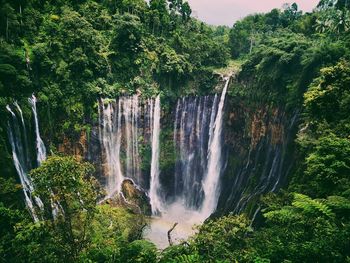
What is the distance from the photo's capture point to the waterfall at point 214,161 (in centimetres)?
2705

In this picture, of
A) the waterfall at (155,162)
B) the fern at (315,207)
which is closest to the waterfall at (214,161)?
the waterfall at (155,162)

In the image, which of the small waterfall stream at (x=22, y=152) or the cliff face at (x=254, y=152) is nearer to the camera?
the small waterfall stream at (x=22, y=152)

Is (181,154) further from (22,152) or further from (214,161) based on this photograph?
(22,152)

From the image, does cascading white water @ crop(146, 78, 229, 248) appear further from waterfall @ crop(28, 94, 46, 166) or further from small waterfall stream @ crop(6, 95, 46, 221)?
small waterfall stream @ crop(6, 95, 46, 221)

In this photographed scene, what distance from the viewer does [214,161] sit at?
2767cm

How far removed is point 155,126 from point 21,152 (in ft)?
35.9

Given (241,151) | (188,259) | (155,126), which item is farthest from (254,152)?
(188,259)

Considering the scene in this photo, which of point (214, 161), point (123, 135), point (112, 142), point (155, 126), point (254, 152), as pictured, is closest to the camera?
point (254, 152)

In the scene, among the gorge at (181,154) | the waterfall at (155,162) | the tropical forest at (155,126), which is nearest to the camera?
the tropical forest at (155,126)

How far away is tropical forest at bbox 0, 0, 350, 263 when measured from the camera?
39.9 feet

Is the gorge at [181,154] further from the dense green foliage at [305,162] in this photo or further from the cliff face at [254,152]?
the dense green foliage at [305,162]

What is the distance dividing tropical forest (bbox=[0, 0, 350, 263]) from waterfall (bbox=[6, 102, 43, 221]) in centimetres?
8

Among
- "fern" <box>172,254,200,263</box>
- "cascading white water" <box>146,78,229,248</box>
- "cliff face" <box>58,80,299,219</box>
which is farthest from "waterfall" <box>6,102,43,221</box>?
"fern" <box>172,254,200,263</box>

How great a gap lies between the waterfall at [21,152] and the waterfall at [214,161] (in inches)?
512
